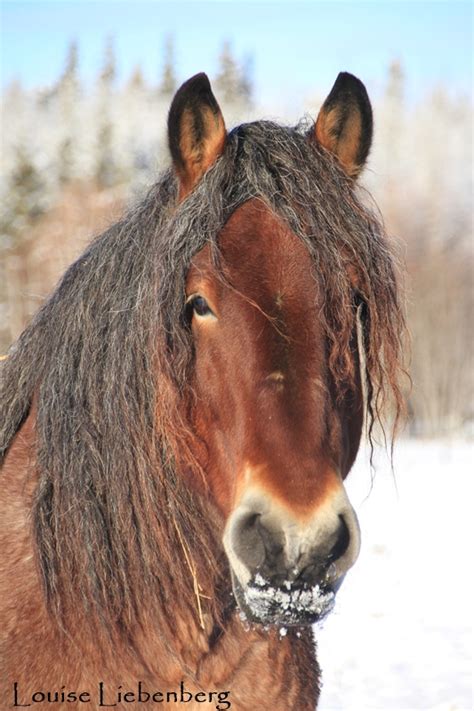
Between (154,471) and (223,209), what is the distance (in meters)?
0.93

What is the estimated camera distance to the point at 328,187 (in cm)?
269

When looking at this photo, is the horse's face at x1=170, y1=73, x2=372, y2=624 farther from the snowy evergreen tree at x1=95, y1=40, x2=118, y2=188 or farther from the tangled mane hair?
the snowy evergreen tree at x1=95, y1=40, x2=118, y2=188

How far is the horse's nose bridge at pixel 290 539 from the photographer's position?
2.09m

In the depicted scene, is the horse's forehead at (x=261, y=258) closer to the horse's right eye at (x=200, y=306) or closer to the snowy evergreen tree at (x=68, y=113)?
the horse's right eye at (x=200, y=306)

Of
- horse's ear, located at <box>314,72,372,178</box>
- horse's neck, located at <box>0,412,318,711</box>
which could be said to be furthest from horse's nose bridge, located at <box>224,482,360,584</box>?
horse's ear, located at <box>314,72,372,178</box>

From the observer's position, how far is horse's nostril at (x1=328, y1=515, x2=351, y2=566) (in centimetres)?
216

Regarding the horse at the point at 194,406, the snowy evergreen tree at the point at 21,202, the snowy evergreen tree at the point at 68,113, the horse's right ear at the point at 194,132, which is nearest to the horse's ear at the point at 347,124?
the horse at the point at 194,406

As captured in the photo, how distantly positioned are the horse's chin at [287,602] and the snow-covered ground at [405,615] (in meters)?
0.38

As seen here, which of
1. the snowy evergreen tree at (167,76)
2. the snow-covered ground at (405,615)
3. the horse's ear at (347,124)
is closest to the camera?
the horse's ear at (347,124)

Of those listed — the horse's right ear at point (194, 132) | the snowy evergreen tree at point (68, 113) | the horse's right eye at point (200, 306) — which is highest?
the horse's right ear at point (194, 132)

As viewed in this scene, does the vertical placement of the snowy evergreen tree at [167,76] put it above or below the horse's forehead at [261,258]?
below

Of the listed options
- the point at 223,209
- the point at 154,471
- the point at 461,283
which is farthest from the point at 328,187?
the point at 461,283

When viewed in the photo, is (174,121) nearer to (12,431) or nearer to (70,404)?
(70,404)

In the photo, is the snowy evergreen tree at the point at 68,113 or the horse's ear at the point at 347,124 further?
the snowy evergreen tree at the point at 68,113
